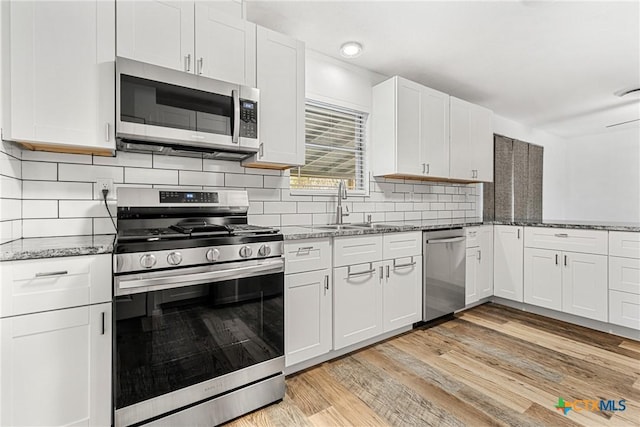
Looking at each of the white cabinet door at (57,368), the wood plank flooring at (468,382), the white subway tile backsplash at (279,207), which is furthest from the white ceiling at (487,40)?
the wood plank flooring at (468,382)

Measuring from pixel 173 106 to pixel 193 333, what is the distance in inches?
48.4

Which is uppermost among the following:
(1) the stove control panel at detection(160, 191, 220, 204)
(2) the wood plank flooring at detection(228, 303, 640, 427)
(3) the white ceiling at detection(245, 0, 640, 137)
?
(3) the white ceiling at detection(245, 0, 640, 137)

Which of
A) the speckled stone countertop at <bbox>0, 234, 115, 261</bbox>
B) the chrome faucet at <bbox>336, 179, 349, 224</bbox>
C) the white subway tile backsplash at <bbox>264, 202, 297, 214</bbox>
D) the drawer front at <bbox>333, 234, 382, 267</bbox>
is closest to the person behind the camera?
the speckled stone countertop at <bbox>0, 234, 115, 261</bbox>

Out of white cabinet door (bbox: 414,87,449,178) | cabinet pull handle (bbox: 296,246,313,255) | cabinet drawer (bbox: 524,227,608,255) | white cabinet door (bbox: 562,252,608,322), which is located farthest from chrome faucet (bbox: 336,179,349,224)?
white cabinet door (bbox: 562,252,608,322)

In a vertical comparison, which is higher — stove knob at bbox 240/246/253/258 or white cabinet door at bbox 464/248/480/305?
stove knob at bbox 240/246/253/258

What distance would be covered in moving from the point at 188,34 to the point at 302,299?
175 cm

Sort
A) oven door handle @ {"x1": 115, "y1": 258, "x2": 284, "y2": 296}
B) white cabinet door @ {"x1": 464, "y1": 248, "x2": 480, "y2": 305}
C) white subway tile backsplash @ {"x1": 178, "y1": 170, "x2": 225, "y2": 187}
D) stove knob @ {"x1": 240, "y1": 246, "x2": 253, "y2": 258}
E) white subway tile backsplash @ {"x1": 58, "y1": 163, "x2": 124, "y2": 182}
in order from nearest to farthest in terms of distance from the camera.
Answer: oven door handle @ {"x1": 115, "y1": 258, "x2": 284, "y2": 296}
stove knob @ {"x1": 240, "y1": 246, "x2": 253, "y2": 258}
white subway tile backsplash @ {"x1": 58, "y1": 163, "x2": 124, "y2": 182}
white subway tile backsplash @ {"x1": 178, "y1": 170, "x2": 225, "y2": 187}
white cabinet door @ {"x1": 464, "y1": 248, "x2": 480, "y2": 305}

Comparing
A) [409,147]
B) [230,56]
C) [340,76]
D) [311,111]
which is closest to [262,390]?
[230,56]

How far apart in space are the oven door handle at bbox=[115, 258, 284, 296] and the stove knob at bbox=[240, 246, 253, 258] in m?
0.06

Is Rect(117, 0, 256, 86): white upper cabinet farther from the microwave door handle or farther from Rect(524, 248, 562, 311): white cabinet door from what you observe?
Rect(524, 248, 562, 311): white cabinet door

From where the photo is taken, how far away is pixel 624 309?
2809mm

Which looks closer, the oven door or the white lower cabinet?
the oven door

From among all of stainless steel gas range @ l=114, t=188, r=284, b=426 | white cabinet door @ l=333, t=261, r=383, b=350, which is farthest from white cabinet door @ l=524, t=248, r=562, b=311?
stainless steel gas range @ l=114, t=188, r=284, b=426

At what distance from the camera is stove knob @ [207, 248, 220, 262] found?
159cm
